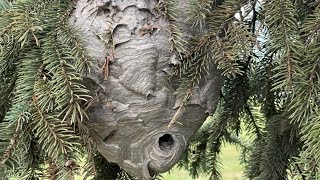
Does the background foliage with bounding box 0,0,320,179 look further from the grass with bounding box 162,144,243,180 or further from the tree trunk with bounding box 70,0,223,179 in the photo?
the grass with bounding box 162,144,243,180

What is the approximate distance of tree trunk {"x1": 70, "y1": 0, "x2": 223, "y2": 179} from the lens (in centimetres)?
78

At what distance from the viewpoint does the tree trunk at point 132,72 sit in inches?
30.7

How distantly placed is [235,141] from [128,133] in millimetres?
589

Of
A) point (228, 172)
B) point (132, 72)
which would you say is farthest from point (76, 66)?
point (228, 172)

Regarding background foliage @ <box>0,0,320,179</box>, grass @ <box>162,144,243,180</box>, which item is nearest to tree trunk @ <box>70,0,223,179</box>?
background foliage @ <box>0,0,320,179</box>

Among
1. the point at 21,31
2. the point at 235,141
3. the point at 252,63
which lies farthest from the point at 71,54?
the point at 235,141

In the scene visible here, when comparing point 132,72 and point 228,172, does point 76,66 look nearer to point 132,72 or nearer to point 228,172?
point 132,72

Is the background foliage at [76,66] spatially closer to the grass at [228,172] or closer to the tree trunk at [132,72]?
the tree trunk at [132,72]

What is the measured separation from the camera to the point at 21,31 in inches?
27.9

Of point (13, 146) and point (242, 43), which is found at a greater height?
point (242, 43)

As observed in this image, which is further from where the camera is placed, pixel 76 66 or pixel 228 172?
pixel 228 172

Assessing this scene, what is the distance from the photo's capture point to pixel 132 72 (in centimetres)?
79

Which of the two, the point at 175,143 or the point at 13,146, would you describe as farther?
the point at 175,143

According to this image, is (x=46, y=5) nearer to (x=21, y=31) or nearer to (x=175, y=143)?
(x=21, y=31)
